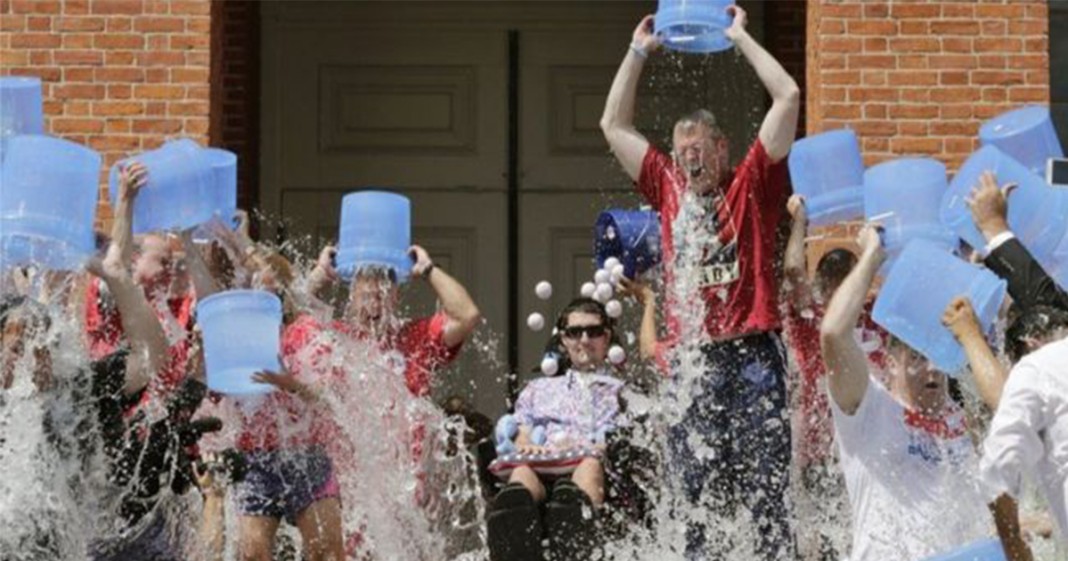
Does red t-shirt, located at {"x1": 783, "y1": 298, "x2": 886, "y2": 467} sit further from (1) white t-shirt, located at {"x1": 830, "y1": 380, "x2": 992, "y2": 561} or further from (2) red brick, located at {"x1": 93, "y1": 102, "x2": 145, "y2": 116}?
(2) red brick, located at {"x1": 93, "y1": 102, "x2": 145, "y2": 116}

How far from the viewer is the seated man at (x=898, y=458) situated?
6906 millimetres

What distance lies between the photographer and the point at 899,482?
692 cm

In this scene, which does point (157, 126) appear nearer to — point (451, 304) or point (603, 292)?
point (451, 304)

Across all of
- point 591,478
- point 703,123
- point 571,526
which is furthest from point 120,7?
point 703,123

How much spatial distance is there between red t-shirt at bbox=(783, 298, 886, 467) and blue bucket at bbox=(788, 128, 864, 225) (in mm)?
338

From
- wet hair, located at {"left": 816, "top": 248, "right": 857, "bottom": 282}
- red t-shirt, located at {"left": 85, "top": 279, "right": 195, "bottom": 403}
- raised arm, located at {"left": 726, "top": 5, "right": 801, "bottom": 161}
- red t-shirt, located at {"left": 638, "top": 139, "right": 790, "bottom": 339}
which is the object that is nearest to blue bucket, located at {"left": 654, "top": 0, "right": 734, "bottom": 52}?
raised arm, located at {"left": 726, "top": 5, "right": 801, "bottom": 161}

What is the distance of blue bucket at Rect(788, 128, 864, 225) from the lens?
8555 millimetres

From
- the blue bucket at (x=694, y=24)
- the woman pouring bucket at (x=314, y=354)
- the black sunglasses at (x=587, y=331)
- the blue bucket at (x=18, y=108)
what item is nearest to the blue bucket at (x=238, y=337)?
the woman pouring bucket at (x=314, y=354)

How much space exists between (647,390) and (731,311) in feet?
3.59

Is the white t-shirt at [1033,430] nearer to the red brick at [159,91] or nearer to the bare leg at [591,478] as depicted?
the bare leg at [591,478]

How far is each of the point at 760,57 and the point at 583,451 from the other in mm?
1707

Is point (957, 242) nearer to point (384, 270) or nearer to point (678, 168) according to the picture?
point (678, 168)

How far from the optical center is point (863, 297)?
717 cm

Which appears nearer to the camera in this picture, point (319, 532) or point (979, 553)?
point (979, 553)
